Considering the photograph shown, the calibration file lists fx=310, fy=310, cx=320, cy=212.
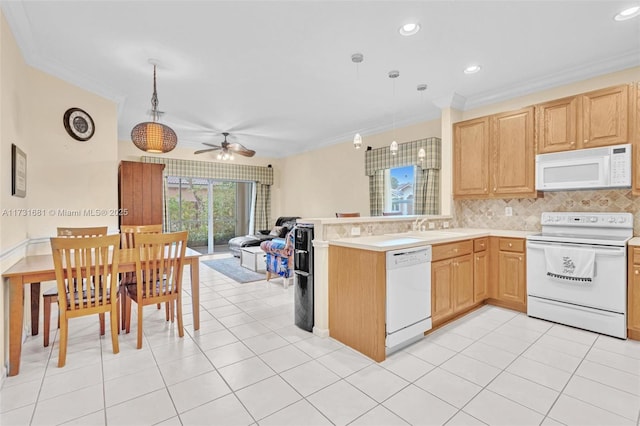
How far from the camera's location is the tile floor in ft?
5.84

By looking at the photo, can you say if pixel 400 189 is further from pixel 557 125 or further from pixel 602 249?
pixel 602 249

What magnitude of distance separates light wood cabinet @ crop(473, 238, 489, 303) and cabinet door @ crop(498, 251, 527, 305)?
0.44ft

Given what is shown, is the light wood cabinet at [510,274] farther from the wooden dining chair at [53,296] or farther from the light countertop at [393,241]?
the wooden dining chair at [53,296]

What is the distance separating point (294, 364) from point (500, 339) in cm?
186

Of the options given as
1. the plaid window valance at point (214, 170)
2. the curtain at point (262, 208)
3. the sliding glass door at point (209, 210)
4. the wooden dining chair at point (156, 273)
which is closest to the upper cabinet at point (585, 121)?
the wooden dining chair at point (156, 273)

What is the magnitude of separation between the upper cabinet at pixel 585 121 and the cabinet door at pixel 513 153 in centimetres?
12

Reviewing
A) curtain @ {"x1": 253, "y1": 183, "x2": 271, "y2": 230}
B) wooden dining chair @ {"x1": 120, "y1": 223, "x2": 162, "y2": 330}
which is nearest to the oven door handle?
wooden dining chair @ {"x1": 120, "y1": 223, "x2": 162, "y2": 330}

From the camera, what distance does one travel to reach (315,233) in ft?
9.42

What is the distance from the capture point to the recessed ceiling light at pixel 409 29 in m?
2.58

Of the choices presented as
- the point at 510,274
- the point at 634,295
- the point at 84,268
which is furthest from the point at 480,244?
the point at 84,268

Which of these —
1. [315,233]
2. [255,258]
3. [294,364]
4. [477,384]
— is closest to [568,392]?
[477,384]

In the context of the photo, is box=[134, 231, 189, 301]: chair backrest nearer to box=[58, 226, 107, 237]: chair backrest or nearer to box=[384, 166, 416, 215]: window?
box=[58, 226, 107, 237]: chair backrest

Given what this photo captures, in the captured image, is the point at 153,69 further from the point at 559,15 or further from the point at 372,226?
the point at 559,15

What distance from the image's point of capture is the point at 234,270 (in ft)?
18.7
